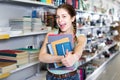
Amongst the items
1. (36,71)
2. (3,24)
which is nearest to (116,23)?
(36,71)

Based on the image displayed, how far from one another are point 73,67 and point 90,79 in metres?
2.99

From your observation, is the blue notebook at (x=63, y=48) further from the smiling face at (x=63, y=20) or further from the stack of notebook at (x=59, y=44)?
the smiling face at (x=63, y=20)

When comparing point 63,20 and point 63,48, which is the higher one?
point 63,20

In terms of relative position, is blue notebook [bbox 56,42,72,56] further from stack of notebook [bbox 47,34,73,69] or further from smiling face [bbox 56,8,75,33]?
smiling face [bbox 56,8,75,33]

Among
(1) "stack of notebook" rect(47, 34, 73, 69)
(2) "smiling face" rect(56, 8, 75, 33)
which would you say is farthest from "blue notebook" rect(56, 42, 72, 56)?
(2) "smiling face" rect(56, 8, 75, 33)

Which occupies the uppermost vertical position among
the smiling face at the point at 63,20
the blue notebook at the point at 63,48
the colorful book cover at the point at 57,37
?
the smiling face at the point at 63,20

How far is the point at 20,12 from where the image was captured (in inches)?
114

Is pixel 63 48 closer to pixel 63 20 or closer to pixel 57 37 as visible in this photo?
pixel 57 37

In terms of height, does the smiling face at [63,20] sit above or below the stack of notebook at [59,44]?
above

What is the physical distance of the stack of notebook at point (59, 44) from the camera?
1727 mm

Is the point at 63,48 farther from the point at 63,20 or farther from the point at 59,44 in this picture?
the point at 63,20

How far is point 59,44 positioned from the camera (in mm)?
1733

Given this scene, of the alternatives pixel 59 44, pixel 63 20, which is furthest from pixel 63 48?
pixel 63 20

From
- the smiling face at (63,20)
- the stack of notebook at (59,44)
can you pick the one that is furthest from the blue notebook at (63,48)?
the smiling face at (63,20)
